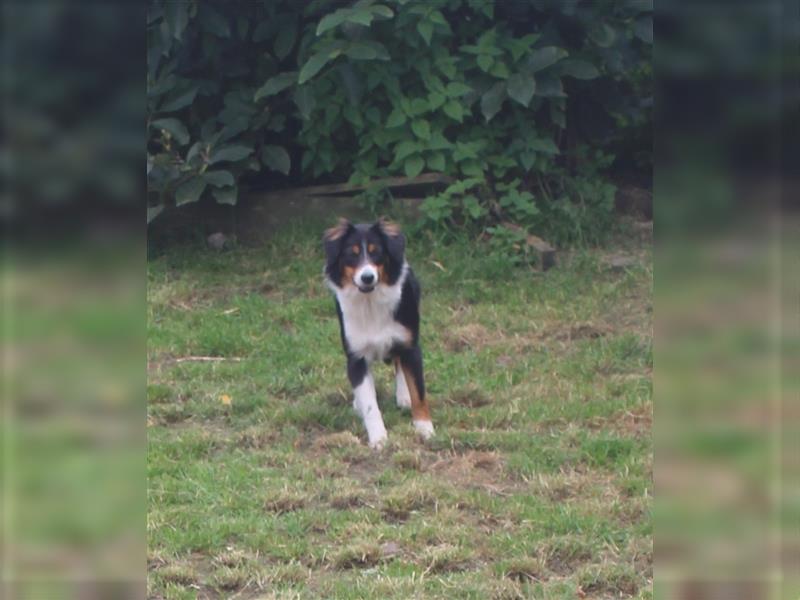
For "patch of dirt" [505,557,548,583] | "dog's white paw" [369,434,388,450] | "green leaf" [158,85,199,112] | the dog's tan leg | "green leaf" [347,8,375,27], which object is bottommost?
"patch of dirt" [505,557,548,583]

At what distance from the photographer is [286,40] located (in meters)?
8.74

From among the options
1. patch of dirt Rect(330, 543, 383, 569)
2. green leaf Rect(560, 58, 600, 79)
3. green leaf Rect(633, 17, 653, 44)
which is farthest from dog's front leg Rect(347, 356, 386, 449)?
green leaf Rect(633, 17, 653, 44)

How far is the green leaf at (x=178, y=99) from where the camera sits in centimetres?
851

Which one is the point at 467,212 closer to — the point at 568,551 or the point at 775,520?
the point at 568,551

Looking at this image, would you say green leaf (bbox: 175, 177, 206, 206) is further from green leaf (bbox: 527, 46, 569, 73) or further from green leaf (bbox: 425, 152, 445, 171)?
green leaf (bbox: 527, 46, 569, 73)

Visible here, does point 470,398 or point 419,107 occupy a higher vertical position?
point 419,107

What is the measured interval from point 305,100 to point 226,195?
0.87 meters

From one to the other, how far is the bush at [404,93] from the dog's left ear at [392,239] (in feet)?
7.90

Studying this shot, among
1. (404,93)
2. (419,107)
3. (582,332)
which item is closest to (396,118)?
(419,107)

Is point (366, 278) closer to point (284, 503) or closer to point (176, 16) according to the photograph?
point (284, 503)

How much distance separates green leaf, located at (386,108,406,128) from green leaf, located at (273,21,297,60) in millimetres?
876

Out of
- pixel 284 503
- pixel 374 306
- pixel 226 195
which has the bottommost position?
pixel 284 503

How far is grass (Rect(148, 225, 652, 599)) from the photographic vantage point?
13.8ft

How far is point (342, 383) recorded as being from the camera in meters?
6.52
